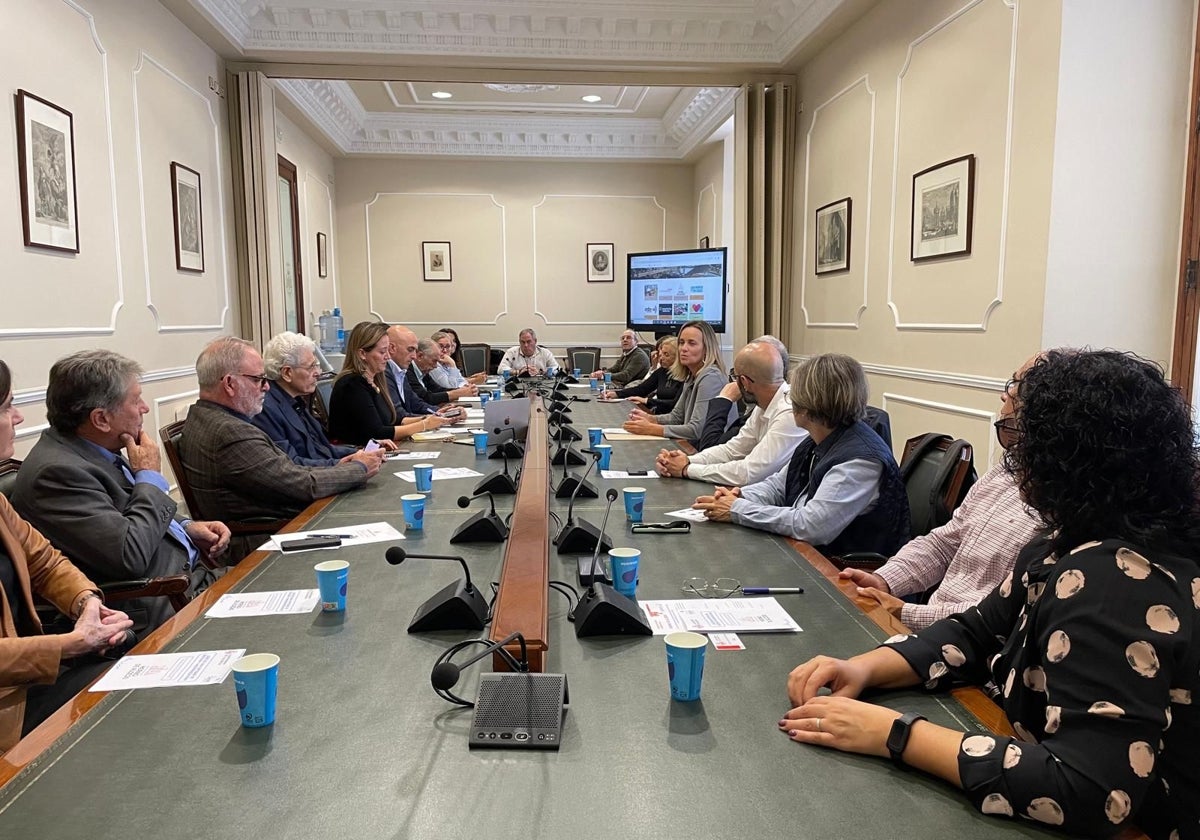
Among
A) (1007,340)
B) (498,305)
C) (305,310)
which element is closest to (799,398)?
(1007,340)

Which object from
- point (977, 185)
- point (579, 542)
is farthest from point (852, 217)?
point (579, 542)

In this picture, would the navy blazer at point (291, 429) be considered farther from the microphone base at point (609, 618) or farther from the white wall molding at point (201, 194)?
the microphone base at point (609, 618)

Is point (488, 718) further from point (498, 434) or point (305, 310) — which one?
point (305, 310)

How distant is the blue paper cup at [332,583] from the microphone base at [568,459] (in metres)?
1.51

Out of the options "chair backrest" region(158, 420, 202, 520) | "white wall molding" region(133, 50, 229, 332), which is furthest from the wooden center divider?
"white wall molding" region(133, 50, 229, 332)

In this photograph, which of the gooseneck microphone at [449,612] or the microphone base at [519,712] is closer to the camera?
the microphone base at [519,712]

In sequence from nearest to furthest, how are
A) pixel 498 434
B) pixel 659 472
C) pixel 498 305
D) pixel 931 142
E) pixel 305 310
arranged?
pixel 659 472, pixel 498 434, pixel 931 142, pixel 305 310, pixel 498 305

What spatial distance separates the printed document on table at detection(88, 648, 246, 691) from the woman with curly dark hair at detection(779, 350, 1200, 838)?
0.95 meters

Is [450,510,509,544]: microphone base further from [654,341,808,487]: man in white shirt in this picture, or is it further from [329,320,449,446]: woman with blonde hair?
[329,320,449,446]: woman with blonde hair

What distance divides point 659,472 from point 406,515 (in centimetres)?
114

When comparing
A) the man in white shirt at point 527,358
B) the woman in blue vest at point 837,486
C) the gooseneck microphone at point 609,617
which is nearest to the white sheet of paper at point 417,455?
the woman in blue vest at point 837,486

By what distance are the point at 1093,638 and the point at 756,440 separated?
7.97 ft

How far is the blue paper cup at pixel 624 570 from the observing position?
5.45 feet

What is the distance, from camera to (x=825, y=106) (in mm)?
5668
